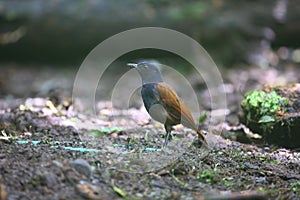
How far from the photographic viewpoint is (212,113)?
24.5 feet

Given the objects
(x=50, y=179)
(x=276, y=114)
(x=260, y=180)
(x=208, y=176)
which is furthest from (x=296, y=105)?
(x=50, y=179)

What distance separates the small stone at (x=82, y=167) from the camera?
3872 millimetres

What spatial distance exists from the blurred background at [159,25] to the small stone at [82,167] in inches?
295

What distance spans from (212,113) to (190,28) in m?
4.35

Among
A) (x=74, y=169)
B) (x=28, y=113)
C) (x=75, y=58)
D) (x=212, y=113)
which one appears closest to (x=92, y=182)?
(x=74, y=169)

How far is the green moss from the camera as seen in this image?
5750mm

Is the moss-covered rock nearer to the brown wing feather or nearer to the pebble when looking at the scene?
the brown wing feather

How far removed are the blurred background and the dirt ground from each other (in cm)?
413

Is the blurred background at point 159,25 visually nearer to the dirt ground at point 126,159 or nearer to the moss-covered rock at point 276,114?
the dirt ground at point 126,159

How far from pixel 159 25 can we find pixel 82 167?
7.85 metres

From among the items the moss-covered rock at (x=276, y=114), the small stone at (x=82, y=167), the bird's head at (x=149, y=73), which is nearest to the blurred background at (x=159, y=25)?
the moss-covered rock at (x=276, y=114)

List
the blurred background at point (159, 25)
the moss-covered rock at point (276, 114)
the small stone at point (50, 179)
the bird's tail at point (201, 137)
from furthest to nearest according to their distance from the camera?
the blurred background at point (159, 25), the moss-covered rock at point (276, 114), the bird's tail at point (201, 137), the small stone at point (50, 179)

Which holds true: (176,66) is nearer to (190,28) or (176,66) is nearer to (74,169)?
(190,28)

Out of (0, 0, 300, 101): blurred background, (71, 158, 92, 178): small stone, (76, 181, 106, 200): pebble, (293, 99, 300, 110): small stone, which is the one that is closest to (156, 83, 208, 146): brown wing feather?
(293, 99, 300, 110): small stone
